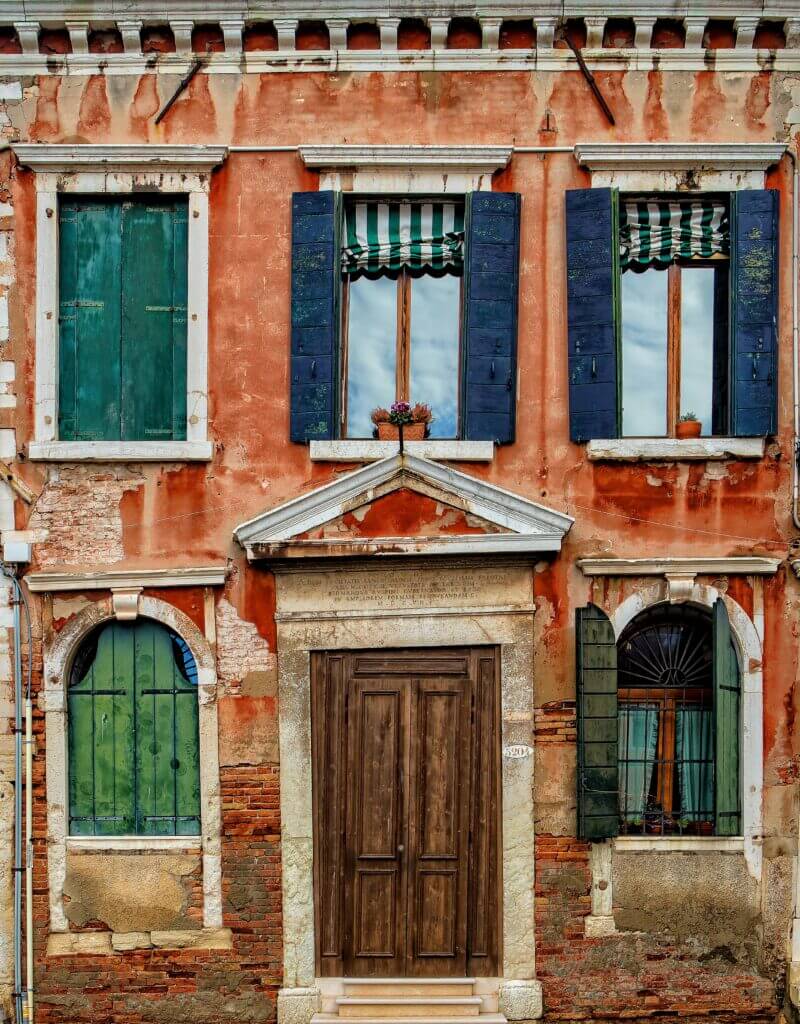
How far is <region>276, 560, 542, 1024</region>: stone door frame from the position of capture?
8.55 meters

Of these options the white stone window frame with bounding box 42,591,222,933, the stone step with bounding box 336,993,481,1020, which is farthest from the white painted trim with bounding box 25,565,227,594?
the stone step with bounding box 336,993,481,1020

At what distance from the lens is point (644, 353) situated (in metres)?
9.03

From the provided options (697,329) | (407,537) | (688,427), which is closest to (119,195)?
(407,537)

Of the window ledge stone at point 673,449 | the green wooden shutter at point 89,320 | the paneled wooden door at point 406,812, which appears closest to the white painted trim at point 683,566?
the window ledge stone at point 673,449

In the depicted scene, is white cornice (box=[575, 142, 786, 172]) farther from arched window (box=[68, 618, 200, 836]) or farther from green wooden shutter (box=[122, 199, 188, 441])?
arched window (box=[68, 618, 200, 836])

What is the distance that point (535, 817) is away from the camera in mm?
8602

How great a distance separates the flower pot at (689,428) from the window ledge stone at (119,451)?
3782 millimetres

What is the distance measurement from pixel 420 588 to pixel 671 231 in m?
3.55

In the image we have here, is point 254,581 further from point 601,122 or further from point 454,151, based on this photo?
point 601,122

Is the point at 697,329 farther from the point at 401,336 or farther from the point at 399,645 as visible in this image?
the point at 399,645

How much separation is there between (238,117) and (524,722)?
5333 millimetres

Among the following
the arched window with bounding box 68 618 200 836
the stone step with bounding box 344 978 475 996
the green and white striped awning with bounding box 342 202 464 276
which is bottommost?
the stone step with bounding box 344 978 475 996

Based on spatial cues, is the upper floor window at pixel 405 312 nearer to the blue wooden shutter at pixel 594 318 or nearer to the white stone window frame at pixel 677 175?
the blue wooden shutter at pixel 594 318

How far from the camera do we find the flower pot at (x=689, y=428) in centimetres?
881
